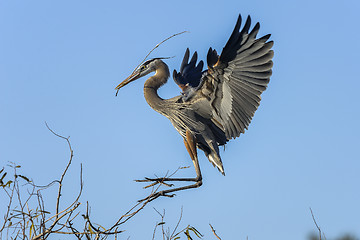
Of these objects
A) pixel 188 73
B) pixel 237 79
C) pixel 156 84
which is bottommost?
pixel 237 79

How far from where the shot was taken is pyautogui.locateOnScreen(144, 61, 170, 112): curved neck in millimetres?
6906

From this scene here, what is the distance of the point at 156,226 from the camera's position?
4316 millimetres

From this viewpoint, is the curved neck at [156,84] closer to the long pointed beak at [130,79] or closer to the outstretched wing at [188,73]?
the long pointed beak at [130,79]

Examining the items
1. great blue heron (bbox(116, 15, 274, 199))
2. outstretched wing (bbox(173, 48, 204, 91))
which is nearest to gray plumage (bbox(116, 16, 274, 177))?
great blue heron (bbox(116, 15, 274, 199))

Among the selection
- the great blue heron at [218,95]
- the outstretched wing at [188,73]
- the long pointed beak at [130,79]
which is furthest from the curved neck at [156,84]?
the outstretched wing at [188,73]

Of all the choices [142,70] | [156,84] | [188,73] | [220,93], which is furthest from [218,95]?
[188,73]

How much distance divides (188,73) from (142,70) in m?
0.94

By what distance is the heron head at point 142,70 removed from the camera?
7.31 meters

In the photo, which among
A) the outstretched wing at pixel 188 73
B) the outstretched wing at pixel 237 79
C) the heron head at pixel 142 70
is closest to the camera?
the outstretched wing at pixel 237 79

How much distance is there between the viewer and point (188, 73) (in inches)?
318

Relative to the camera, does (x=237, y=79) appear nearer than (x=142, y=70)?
Yes

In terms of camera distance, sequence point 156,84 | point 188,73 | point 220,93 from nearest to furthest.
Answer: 1. point 220,93
2. point 156,84
3. point 188,73

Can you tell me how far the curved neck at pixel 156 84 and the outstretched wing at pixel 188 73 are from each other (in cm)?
42

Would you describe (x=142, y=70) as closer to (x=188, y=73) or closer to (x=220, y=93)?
(x=188, y=73)
